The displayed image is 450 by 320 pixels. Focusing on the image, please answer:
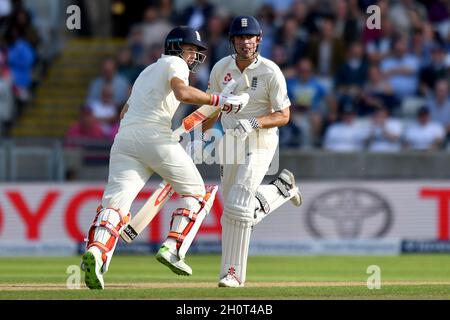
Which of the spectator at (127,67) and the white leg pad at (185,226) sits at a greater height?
the spectator at (127,67)

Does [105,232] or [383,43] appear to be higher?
[383,43]

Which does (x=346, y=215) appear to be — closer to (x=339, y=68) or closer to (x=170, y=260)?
(x=339, y=68)

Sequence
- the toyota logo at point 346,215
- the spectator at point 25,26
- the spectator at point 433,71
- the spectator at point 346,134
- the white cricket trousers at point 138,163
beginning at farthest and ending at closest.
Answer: the spectator at point 25,26
the spectator at point 433,71
the spectator at point 346,134
the toyota logo at point 346,215
the white cricket trousers at point 138,163

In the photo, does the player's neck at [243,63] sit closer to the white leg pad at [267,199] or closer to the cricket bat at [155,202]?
the cricket bat at [155,202]

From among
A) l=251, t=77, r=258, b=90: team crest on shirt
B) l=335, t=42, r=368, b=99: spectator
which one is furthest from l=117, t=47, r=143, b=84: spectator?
l=251, t=77, r=258, b=90: team crest on shirt

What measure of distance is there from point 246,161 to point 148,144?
97cm

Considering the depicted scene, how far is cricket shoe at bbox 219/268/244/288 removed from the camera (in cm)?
1031

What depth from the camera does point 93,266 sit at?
9664mm

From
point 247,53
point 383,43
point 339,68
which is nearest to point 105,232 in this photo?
point 247,53

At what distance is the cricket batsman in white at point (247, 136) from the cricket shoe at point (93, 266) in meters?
1.15

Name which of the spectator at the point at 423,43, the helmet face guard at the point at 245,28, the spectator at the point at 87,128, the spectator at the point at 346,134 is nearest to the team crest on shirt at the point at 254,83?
the helmet face guard at the point at 245,28

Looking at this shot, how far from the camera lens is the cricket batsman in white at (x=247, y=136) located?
10.4m
